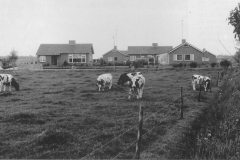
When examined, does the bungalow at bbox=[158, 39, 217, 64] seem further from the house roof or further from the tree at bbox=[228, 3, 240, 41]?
the tree at bbox=[228, 3, 240, 41]

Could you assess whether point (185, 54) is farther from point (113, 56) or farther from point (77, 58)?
point (77, 58)

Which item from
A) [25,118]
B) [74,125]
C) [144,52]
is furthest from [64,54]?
[74,125]

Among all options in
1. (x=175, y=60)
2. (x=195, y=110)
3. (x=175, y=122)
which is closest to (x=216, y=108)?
(x=195, y=110)

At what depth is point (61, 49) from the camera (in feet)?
179

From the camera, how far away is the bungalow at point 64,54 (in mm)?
53219

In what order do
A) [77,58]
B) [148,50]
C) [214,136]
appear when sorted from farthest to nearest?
[148,50] < [77,58] < [214,136]

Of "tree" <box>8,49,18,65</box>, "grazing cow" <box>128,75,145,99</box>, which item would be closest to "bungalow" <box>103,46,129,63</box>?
"tree" <box>8,49,18,65</box>

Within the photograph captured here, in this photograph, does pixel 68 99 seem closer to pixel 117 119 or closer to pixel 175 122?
pixel 117 119

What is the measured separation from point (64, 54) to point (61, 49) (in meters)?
1.86

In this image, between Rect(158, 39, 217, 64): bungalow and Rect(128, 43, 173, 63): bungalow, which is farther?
Rect(128, 43, 173, 63): bungalow

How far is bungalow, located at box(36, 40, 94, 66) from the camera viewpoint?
175 feet

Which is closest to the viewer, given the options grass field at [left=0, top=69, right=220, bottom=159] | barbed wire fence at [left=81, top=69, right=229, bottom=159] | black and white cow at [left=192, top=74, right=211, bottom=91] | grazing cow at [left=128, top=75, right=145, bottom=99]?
barbed wire fence at [left=81, top=69, right=229, bottom=159]

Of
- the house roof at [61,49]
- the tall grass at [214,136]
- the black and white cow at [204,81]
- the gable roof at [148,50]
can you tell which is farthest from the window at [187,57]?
the tall grass at [214,136]

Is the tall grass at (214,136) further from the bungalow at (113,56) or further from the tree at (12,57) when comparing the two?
the bungalow at (113,56)
